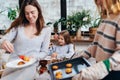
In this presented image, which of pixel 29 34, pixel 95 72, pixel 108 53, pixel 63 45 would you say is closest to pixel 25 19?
pixel 29 34

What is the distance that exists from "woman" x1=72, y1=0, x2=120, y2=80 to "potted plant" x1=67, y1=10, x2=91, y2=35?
1976mm

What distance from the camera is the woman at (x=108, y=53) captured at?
987 millimetres

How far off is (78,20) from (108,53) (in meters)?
2.14

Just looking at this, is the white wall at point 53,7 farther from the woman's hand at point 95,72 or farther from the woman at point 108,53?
the woman's hand at point 95,72

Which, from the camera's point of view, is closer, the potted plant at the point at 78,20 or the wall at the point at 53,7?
the potted plant at the point at 78,20

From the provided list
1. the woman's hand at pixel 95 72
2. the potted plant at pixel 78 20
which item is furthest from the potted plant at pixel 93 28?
the woman's hand at pixel 95 72

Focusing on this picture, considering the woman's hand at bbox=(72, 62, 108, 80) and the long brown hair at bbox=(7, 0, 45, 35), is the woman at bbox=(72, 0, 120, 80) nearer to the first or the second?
the woman's hand at bbox=(72, 62, 108, 80)

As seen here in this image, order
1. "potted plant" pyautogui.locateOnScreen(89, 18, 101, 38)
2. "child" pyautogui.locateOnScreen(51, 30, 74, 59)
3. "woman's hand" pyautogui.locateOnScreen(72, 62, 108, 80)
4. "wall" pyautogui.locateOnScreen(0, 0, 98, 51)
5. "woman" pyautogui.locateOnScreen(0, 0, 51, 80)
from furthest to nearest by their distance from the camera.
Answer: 1. "wall" pyautogui.locateOnScreen(0, 0, 98, 51)
2. "potted plant" pyautogui.locateOnScreen(89, 18, 101, 38)
3. "child" pyautogui.locateOnScreen(51, 30, 74, 59)
4. "woman" pyautogui.locateOnScreen(0, 0, 51, 80)
5. "woman's hand" pyautogui.locateOnScreen(72, 62, 108, 80)

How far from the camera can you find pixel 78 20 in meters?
3.25

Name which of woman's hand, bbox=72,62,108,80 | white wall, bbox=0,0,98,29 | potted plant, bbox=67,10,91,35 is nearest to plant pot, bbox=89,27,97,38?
potted plant, bbox=67,10,91,35

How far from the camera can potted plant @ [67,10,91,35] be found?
325 cm

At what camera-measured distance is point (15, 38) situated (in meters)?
1.99

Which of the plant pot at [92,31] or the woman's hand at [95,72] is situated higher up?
the woman's hand at [95,72]

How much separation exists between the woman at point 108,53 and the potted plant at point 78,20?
6.48ft
